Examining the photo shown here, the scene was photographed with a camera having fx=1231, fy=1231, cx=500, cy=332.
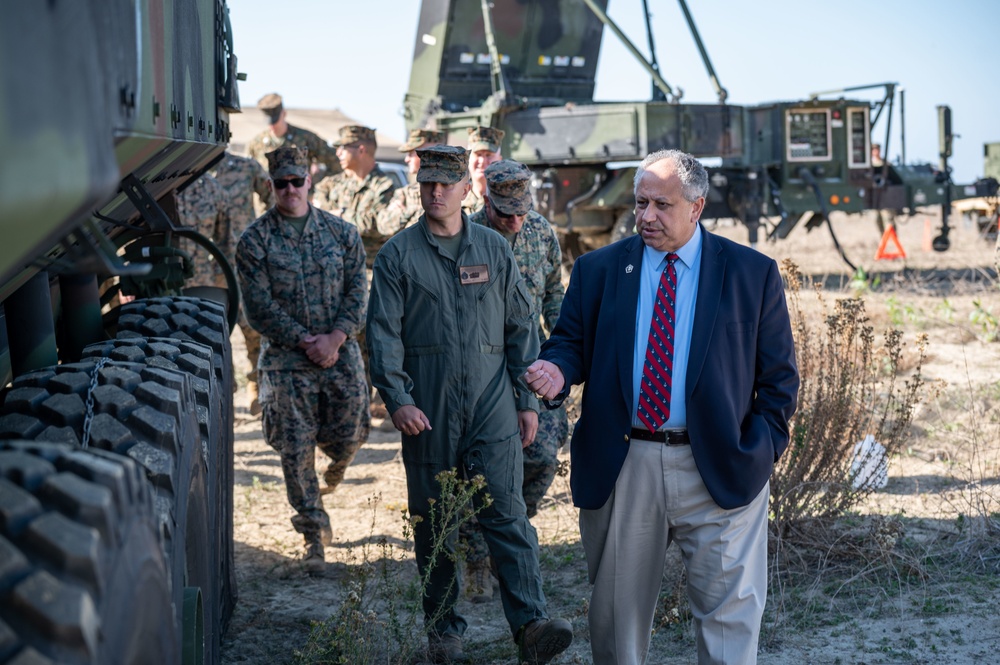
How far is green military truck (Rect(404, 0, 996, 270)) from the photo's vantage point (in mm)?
14875

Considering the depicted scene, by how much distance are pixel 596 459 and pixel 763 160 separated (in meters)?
13.0

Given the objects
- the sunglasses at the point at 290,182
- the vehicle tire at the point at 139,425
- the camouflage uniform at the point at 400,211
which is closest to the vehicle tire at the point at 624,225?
the camouflage uniform at the point at 400,211

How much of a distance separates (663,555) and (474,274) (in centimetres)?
145

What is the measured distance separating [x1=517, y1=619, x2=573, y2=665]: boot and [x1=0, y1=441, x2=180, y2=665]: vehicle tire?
2.28 meters

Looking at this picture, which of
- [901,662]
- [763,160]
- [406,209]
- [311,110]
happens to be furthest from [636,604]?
[311,110]

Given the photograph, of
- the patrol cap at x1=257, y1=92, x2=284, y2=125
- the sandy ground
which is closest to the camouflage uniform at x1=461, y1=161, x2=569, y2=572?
the sandy ground

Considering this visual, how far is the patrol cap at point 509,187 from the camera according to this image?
557cm

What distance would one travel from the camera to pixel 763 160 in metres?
16.1

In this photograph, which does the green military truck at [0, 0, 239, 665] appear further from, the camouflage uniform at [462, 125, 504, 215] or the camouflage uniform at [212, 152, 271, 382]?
the camouflage uniform at [212, 152, 271, 382]

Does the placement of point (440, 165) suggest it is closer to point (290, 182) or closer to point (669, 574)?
point (290, 182)

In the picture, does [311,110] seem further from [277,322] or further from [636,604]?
[636,604]

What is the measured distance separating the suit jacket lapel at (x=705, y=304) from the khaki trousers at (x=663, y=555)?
0.27 meters

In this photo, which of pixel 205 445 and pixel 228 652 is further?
pixel 228 652

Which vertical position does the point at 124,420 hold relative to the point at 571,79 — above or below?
below
